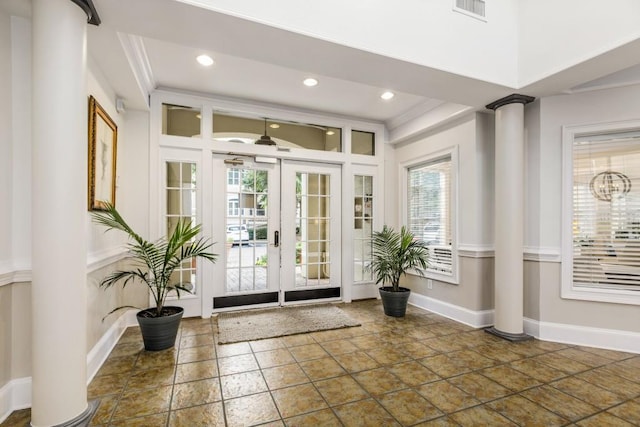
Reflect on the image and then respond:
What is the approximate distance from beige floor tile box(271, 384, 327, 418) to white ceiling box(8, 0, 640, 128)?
249 centimetres

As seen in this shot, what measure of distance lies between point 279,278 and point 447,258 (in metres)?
2.23

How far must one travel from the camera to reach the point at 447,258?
13.9ft

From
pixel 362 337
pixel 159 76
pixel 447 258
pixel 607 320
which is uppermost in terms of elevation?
pixel 159 76

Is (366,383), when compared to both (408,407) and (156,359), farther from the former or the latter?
(156,359)

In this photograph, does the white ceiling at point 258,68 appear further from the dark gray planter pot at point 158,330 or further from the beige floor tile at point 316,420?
the beige floor tile at point 316,420

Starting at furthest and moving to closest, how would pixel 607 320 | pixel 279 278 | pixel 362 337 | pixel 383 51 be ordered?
1. pixel 279 278
2. pixel 362 337
3. pixel 607 320
4. pixel 383 51

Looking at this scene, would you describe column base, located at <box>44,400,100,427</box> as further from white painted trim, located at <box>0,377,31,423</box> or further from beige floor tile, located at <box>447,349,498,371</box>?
beige floor tile, located at <box>447,349,498,371</box>

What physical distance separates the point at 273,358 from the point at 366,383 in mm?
873

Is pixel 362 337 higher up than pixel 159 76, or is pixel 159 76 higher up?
pixel 159 76

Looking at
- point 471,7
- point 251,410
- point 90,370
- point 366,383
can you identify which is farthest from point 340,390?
point 471,7

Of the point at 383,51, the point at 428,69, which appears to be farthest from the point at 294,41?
the point at 428,69

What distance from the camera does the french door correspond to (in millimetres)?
4242

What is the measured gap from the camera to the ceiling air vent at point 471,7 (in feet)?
9.44

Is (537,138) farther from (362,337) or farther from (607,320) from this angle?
(362,337)
